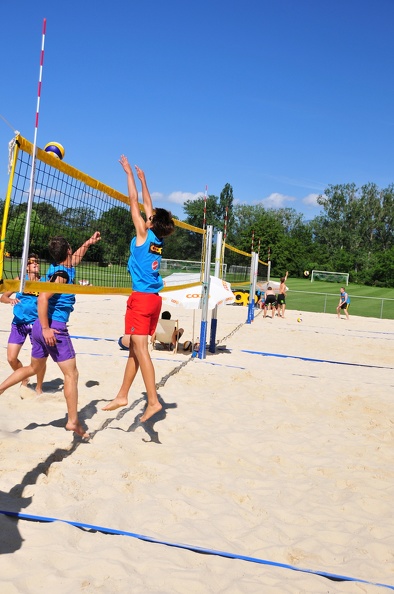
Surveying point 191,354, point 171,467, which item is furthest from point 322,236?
point 171,467

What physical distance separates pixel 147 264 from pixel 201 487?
1714 millimetres

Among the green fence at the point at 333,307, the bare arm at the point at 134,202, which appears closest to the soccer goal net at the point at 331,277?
the green fence at the point at 333,307

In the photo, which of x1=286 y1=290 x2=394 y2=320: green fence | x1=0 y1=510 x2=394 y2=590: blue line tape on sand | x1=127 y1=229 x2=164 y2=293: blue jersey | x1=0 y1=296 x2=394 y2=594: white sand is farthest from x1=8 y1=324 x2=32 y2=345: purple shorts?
x1=286 y1=290 x2=394 y2=320: green fence

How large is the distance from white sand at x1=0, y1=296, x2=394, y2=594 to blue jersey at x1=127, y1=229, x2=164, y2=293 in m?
1.23

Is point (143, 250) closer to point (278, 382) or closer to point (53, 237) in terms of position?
point (53, 237)

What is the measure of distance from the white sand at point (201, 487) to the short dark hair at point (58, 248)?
4.54ft

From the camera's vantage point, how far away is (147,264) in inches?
168

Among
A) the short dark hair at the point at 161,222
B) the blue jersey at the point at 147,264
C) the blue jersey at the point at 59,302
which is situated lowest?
the blue jersey at the point at 59,302

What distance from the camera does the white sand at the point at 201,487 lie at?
2.56 m

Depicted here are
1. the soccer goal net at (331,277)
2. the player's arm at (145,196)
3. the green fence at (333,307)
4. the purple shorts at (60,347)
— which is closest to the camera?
A: the purple shorts at (60,347)

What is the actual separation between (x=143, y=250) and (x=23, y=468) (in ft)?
5.89

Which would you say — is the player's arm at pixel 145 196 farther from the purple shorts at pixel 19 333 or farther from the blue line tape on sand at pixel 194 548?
the blue line tape on sand at pixel 194 548

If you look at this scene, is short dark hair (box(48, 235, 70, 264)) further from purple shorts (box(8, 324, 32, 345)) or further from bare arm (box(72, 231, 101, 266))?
purple shorts (box(8, 324, 32, 345))

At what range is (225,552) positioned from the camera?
2.79 meters
